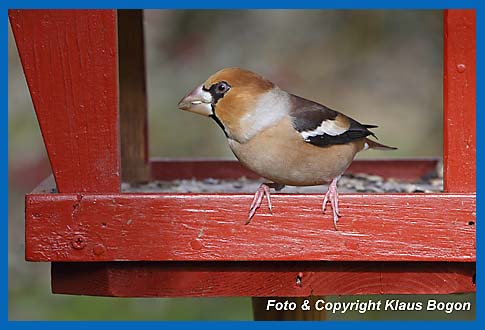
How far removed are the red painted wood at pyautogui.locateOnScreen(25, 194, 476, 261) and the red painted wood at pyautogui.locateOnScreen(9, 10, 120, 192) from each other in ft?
0.50

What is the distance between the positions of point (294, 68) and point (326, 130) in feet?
9.92

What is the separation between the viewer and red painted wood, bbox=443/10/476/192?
254 cm

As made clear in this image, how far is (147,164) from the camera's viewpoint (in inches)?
151

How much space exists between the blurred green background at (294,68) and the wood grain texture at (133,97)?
5.13 ft

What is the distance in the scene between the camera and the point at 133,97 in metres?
3.76

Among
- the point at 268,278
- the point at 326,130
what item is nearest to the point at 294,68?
the point at 326,130

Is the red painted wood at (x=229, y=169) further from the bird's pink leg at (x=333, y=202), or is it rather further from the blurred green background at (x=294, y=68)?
the blurred green background at (x=294, y=68)

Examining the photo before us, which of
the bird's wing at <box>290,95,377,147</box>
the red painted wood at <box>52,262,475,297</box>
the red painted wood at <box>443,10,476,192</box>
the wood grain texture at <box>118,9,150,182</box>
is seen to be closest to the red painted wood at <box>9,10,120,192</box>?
the red painted wood at <box>52,262,475,297</box>

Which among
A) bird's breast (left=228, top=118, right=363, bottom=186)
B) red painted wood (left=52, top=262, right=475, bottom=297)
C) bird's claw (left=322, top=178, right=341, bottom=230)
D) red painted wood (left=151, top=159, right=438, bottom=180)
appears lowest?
red painted wood (left=52, top=262, right=475, bottom=297)

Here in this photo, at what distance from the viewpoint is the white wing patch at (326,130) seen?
2.79 metres

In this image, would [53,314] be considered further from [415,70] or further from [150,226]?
[415,70]

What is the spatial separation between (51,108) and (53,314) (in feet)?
7.73

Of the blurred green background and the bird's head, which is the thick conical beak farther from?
the blurred green background

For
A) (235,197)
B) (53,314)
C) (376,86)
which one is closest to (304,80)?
(376,86)
